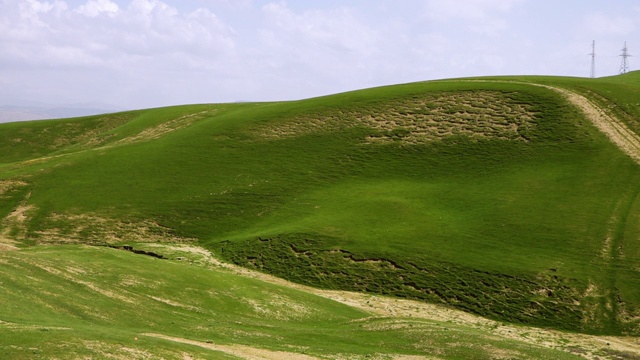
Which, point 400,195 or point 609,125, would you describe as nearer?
point 400,195

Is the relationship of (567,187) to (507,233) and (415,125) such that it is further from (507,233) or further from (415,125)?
(415,125)

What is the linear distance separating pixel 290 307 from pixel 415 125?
49522 mm

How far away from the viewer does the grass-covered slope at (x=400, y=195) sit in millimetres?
53469

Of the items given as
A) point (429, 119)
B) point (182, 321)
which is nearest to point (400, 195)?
point (429, 119)

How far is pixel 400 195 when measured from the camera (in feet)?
230

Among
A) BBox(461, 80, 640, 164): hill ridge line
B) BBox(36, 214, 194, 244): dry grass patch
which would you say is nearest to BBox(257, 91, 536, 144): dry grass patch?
BBox(461, 80, 640, 164): hill ridge line

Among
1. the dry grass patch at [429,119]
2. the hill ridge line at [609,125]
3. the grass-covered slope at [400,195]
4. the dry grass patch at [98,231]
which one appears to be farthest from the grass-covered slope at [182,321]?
the dry grass patch at [429,119]

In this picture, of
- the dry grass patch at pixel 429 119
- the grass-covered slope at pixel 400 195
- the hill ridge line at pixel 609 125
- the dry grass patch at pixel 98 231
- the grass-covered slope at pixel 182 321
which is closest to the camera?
the grass-covered slope at pixel 182 321

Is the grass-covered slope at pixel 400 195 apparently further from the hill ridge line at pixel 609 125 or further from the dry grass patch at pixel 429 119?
the hill ridge line at pixel 609 125

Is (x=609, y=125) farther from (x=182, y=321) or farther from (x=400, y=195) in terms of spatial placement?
(x=182, y=321)

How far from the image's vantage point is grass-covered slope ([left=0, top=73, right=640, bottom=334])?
175 feet

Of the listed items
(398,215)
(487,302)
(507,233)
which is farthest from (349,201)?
(487,302)

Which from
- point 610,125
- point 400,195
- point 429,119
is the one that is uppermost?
point 429,119

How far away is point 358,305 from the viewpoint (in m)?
49.4
